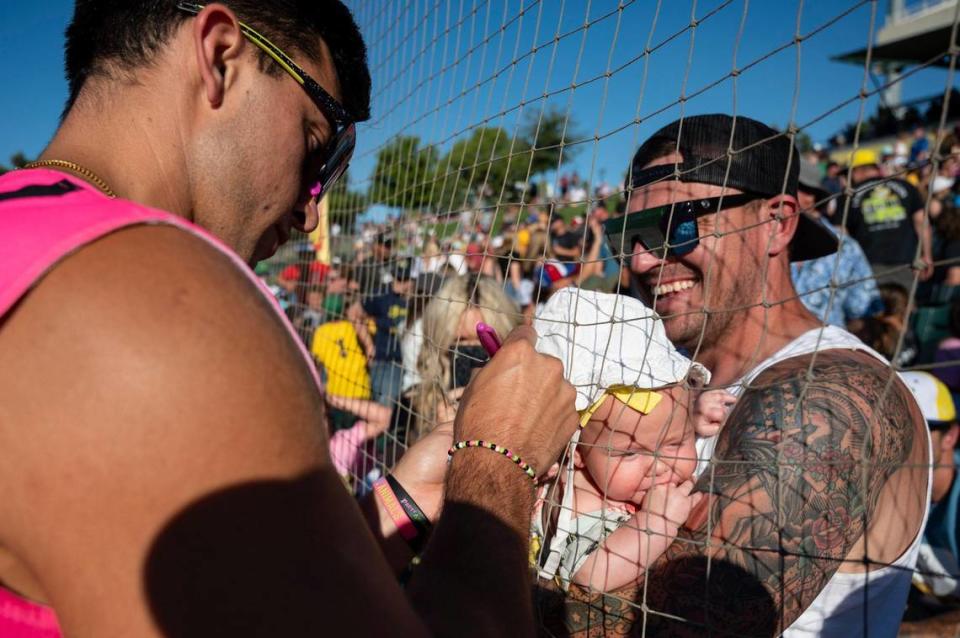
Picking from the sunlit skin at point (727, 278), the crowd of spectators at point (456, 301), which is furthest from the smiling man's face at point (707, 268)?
the crowd of spectators at point (456, 301)

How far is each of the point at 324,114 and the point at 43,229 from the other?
66 cm

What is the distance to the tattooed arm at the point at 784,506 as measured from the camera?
1.37 m

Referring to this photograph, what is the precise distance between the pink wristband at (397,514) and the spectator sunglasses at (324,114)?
819 millimetres

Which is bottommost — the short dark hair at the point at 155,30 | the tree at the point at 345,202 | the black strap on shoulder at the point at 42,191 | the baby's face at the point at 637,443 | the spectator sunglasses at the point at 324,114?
the baby's face at the point at 637,443

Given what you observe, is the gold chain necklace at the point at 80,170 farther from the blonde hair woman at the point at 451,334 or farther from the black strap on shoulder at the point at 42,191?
the blonde hair woman at the point at 451,334

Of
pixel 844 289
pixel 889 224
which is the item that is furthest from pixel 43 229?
pixel 889 224

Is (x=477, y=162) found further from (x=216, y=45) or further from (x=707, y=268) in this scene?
(x=216, y=45)

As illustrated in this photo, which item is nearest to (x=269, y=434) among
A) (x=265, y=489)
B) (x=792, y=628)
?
(x=265, y=489)

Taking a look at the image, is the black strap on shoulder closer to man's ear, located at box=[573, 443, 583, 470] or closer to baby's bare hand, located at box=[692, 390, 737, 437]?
man's ear, located at box=[573, 443, 583, 470]

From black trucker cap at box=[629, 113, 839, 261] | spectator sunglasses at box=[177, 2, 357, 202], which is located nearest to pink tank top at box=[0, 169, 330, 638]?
spectator sunglasses at box=[177, 2, 357, 202]

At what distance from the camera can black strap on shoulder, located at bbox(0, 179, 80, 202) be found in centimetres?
82

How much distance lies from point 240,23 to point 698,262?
1.44 metres

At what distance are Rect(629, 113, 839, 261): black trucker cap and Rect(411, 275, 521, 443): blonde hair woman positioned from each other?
3.81ft

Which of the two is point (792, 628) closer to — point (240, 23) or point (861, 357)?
point (861, 357)
